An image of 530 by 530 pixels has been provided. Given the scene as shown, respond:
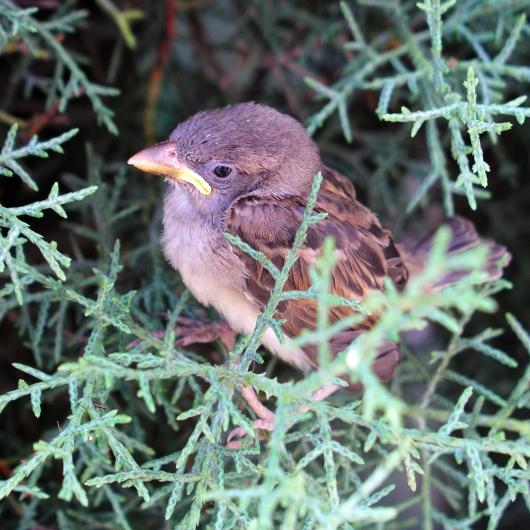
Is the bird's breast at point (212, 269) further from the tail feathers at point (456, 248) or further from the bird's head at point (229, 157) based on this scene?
the tail feathers at point (456, 248)

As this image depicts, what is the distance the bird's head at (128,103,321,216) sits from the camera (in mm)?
1966

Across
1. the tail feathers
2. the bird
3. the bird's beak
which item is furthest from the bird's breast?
the tail feathers

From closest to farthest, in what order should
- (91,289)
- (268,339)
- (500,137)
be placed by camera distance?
(268,339)
(91,289)
(500,137)

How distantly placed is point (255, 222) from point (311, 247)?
208mm

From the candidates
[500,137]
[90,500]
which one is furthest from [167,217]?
[500,137]

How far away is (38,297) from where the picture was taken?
1817 millimetres

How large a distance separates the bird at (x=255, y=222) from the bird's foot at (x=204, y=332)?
9 centimetres

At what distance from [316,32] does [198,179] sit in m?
1.07

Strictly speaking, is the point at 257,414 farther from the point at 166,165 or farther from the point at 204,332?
the point at 166,165

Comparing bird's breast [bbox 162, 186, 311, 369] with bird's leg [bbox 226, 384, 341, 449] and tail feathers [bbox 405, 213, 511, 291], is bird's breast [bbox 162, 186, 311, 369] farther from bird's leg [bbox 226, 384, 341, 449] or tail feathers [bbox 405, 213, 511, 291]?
tail feathers [bbox 405, 213, 511, 291]

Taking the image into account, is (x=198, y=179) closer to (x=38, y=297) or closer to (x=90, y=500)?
(x=38, y=297)

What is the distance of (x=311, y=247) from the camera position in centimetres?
180

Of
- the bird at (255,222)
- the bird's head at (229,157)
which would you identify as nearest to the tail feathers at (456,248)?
the bird at (255,222)

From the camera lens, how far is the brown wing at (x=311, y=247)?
5.97 feet
